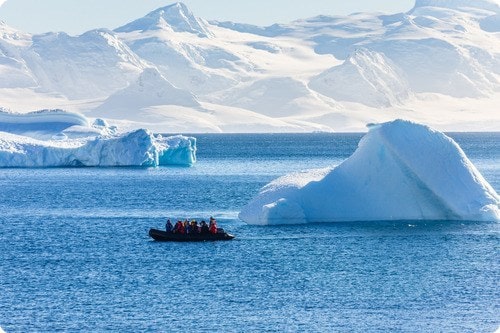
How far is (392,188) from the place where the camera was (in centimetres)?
6694

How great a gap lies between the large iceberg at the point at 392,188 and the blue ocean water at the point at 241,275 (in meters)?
0.82

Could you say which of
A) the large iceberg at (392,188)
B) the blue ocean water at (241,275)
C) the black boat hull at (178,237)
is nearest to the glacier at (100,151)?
the blue ocean water at (241,275)

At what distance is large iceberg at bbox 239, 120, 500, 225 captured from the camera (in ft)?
217

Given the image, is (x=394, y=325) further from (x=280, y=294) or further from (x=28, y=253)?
(x=28, y=253)

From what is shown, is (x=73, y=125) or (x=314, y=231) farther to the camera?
(x=73, y=125)

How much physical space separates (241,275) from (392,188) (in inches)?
610

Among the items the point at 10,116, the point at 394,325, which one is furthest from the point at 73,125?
the point at 394,325

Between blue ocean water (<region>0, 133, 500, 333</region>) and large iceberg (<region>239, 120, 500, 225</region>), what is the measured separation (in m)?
0.82

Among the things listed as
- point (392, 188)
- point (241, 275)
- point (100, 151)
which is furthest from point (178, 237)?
point (100, 151)

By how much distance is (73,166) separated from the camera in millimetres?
133500

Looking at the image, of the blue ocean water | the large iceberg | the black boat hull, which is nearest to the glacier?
the blue ocean water

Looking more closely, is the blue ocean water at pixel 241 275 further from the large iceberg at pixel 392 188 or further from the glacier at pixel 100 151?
the glacier at pixel 100 151

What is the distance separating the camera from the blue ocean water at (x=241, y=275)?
45562 millimetres

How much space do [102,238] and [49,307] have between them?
19.0m
